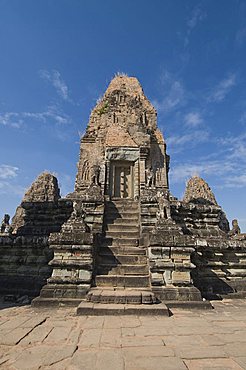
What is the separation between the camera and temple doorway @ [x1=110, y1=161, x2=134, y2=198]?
12.2m

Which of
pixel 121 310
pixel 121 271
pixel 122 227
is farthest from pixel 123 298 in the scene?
pixel 122 227

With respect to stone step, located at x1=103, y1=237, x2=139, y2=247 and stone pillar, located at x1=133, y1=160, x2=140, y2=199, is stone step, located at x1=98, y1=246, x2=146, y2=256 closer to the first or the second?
stone step, located at x1=103, y1=237, x2=139, y2=247

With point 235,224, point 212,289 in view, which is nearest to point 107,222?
point 212,289

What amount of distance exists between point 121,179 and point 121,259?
6923 mm

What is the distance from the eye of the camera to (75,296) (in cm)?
487

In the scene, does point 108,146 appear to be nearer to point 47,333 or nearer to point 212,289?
point 212,289

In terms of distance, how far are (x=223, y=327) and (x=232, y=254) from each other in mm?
3737

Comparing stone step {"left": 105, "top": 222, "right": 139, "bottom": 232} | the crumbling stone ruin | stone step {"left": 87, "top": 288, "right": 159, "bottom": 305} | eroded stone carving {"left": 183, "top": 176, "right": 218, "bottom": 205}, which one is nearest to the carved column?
the crumbling stone ruin

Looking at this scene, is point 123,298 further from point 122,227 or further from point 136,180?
point 136,180

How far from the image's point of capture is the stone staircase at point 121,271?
13.5 feet

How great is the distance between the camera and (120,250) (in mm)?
6379

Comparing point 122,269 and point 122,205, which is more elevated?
point 122,205

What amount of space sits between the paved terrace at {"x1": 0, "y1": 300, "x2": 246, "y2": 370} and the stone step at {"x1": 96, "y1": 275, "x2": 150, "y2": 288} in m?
1.14

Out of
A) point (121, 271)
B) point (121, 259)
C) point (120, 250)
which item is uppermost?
point (120, 250)
